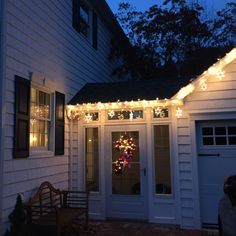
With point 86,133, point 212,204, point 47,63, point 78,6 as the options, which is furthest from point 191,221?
point 78,6

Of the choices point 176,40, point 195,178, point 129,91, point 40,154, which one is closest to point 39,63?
point 40,154

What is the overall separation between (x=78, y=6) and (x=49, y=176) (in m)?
4.72

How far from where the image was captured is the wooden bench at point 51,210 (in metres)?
5.43

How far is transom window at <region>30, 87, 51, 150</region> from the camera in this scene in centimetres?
636

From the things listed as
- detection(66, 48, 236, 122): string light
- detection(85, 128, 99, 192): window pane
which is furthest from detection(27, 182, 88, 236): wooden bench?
detection(66, 48, 236, 122): string light

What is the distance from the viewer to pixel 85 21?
952 centimetres

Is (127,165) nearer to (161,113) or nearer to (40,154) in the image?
(161,113)

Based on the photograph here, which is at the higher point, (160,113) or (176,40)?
(176,40)

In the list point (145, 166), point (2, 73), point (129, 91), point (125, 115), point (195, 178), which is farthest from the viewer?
point (129, 91)

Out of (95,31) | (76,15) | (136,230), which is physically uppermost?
(95,31)

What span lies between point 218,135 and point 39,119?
12.3ft

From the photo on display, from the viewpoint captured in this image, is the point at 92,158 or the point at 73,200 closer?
the point at 73,200

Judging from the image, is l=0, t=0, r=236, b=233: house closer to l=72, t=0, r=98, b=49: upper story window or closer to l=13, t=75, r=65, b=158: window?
l=13, t=75, r=65, b=158: window

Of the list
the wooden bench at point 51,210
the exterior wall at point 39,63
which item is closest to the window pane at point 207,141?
the wooden bench at point 51,210
